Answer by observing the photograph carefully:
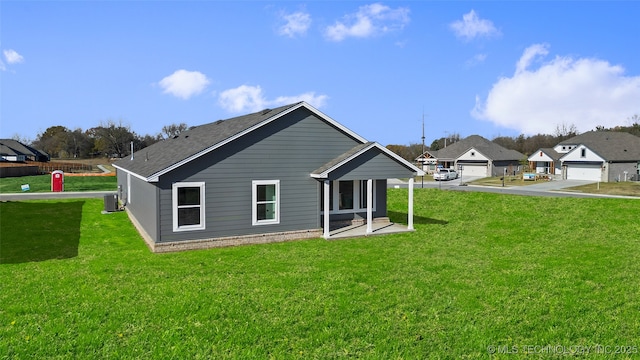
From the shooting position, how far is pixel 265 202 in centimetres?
1648

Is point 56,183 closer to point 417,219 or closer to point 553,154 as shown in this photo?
point 417,219

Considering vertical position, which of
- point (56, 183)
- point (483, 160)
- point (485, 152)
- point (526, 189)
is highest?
point (485, 152)

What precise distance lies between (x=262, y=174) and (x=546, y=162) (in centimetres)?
Answer: 6052

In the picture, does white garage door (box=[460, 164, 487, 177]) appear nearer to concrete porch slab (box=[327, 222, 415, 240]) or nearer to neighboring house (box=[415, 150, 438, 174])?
neighboring house (box=[415, 150, 438, 174])

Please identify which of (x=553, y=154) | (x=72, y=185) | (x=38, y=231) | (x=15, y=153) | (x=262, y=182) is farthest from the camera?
(x=15, y=153)

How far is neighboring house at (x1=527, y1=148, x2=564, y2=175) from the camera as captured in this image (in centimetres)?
6238

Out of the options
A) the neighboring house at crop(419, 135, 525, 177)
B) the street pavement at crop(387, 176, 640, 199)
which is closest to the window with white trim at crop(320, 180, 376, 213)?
the street pavement at crop(387, 176, 640, 199)

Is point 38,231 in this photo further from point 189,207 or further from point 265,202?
point 265,202

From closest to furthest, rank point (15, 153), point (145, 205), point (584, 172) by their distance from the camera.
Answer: point (145, 205) < point (584, 172) < point (15, 153)

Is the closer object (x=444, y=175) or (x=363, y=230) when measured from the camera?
(x=363, y=230)

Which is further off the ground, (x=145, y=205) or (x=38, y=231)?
(x=145, y=205)

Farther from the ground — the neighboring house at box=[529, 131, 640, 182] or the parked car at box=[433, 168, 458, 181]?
the neighboring house at box=[529, 131, 640, 182]

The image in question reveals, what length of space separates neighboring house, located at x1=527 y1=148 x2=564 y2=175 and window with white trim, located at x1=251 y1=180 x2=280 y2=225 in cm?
5721

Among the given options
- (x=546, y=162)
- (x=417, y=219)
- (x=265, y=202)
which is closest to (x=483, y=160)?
Result: (x=546, y=162)
